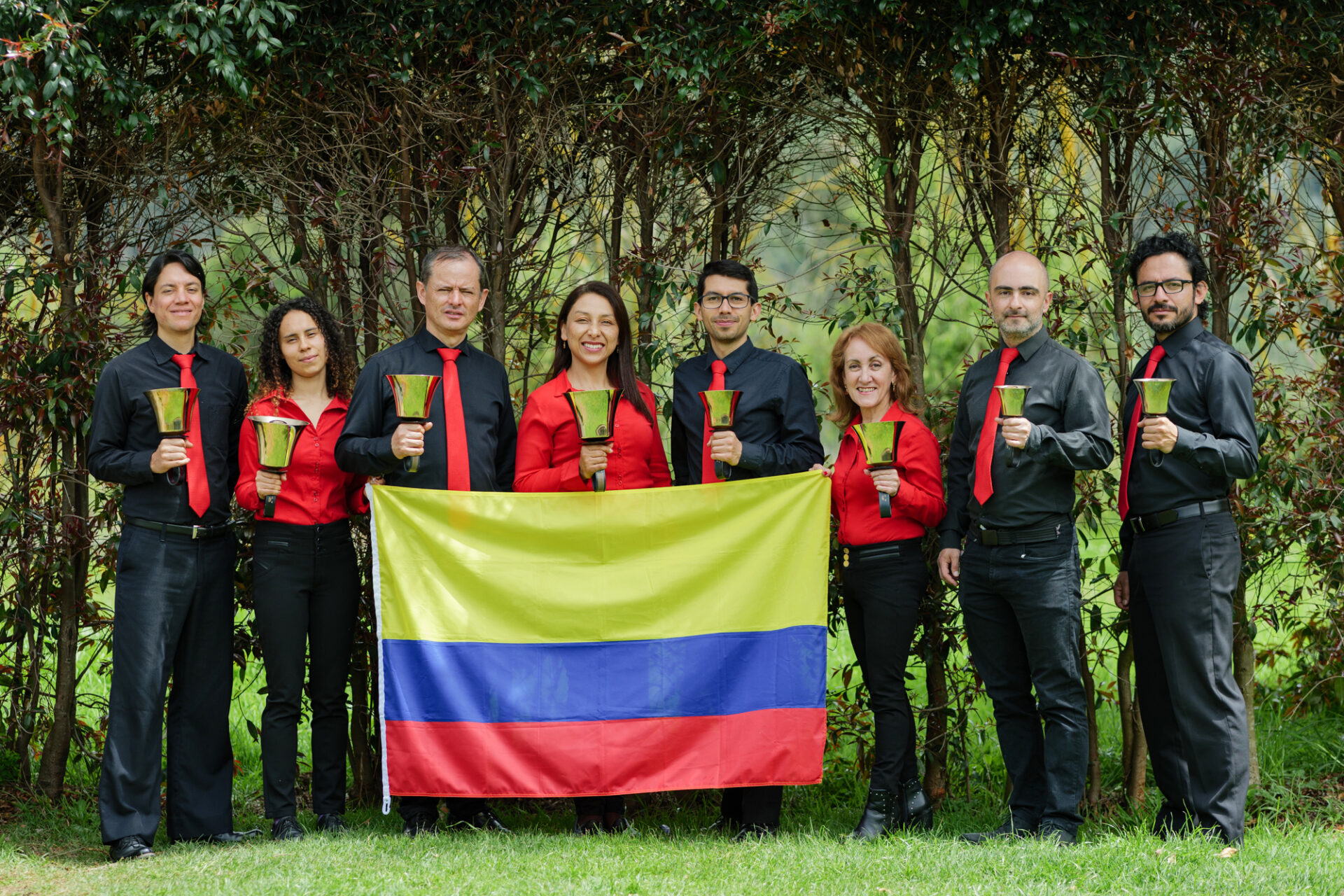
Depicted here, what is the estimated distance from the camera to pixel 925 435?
525cm

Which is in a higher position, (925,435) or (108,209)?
(108,209)

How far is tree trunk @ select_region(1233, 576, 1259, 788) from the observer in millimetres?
5758

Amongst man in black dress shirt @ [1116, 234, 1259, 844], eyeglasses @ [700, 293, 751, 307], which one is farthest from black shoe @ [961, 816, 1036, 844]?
eyeglasses @ [700, 293, 751, 307]

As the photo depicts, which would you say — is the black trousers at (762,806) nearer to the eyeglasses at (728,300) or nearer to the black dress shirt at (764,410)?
the black dress shirt at (764,410)

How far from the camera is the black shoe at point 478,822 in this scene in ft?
17.5

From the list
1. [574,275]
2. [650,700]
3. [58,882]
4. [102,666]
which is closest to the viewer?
[58,882]

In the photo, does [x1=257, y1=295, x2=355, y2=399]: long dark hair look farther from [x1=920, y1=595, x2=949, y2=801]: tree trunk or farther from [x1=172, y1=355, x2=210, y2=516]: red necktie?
[x1=920, y1=595, x2=949, y2=801]: tree trunk

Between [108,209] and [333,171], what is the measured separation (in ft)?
3.82

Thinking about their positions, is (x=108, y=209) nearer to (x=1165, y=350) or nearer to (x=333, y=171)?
(x=333, y=171)

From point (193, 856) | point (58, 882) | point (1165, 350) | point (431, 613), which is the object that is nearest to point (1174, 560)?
point (1165, 350)

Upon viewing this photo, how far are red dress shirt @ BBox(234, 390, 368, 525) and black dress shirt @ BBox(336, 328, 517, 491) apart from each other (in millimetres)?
90

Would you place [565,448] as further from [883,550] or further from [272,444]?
[883,550]

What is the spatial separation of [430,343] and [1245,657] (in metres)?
4.15

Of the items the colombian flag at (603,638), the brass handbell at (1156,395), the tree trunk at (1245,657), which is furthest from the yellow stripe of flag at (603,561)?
the tree trunk at (1245,657)
